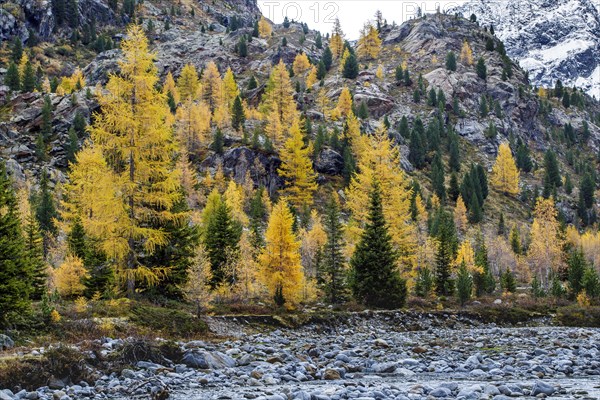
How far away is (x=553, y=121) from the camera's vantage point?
18288cm

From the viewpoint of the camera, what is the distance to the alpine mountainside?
23172 millimetres

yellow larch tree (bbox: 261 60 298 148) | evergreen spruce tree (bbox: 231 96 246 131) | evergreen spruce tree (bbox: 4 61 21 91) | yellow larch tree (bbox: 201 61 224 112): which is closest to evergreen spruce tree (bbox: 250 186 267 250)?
evergreen spruce tree (bbox: 231 96 246 131)

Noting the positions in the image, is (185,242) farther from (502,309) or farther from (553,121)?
(553,121)

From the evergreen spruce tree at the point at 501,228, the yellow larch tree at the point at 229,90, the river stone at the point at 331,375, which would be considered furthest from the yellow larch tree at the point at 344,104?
the river stone at the point at 331,375

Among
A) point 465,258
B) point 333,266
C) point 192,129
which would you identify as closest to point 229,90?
point 192,129

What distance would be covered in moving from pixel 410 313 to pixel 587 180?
10774cm

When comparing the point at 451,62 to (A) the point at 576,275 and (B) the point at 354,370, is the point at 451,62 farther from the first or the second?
(B) the point at 354,370

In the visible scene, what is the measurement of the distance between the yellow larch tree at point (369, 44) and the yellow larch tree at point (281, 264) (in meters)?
151

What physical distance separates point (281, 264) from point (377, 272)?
633 cm

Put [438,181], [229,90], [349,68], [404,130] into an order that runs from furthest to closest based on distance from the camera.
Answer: [349,68]
[404,130]
[229,90]
[438,181]

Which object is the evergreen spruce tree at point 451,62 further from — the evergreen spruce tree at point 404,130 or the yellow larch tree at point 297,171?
the yellow larch tree at point 297,171

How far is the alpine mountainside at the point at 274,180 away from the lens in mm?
23172

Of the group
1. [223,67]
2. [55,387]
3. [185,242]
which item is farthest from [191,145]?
[223,67]

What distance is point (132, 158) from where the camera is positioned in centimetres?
2322
